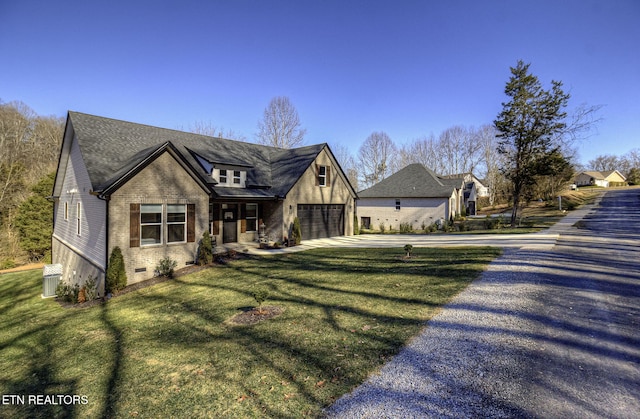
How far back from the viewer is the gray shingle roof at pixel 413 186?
100.0 ft

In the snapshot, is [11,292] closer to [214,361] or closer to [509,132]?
[214,361]

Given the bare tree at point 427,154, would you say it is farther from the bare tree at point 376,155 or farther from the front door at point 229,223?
the front door at point 229,223

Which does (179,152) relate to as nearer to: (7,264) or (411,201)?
(7,264)

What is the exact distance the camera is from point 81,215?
15.2 meters

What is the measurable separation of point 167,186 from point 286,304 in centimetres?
848

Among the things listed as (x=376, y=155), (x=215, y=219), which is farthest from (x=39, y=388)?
(x=376, y=155)

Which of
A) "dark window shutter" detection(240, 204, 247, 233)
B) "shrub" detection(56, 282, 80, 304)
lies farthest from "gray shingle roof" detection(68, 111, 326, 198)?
"shrub" detection(56, 282, 80, 304)

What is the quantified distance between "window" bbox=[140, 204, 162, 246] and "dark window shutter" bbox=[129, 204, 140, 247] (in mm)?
240

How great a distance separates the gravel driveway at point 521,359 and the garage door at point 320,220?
13.8 m

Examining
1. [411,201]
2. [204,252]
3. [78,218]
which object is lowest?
[204,252]

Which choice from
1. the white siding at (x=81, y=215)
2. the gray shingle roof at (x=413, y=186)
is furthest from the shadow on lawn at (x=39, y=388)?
the gray shingle roof at (x=413, y=186)

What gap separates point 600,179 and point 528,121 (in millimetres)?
82787

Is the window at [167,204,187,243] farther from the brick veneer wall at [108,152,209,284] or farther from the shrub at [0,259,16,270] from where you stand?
the shrub at [0,259,16,270]

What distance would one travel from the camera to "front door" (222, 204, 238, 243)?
59.5 ft
